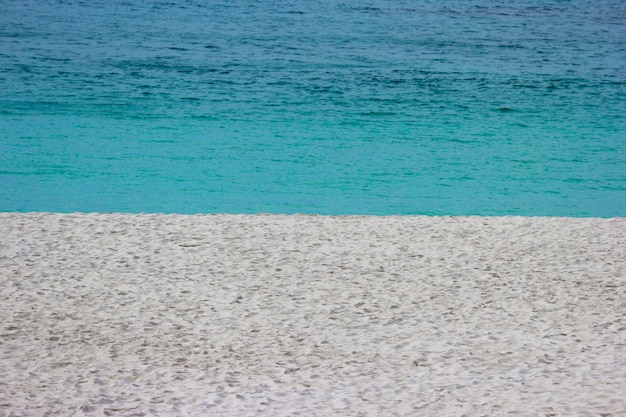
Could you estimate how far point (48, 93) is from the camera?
392 inches

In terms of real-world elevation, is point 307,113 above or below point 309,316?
below

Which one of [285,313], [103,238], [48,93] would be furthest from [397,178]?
[48,93]

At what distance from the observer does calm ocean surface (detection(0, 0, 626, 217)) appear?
6.36 m

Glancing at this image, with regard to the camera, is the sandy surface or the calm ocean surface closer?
the sandy surface

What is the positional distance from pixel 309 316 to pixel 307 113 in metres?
6.45

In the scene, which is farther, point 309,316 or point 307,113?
point 307,113

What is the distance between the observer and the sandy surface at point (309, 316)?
2.45 m

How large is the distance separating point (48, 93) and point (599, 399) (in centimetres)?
892

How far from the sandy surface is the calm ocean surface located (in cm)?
169

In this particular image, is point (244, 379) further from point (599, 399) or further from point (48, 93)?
point (48, 93)

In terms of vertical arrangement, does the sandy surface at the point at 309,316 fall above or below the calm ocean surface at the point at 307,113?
above

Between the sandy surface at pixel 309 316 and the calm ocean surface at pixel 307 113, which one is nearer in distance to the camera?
the sandy surface at pixel 309 316

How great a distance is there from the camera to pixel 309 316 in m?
3.15

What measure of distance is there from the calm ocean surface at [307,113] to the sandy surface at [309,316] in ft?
5.54
